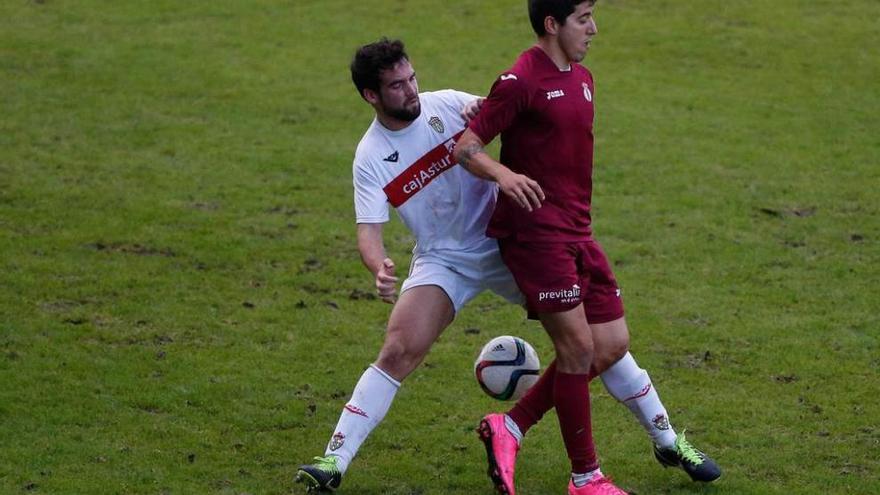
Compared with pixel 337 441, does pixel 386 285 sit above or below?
above

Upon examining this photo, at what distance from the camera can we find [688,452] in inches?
285

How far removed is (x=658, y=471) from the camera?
7.52m

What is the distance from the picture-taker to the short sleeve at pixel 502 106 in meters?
6.60

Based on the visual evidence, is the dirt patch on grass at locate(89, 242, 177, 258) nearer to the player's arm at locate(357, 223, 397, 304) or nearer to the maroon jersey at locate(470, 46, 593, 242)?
the player's arm at locate(357, 223, 397, 304)

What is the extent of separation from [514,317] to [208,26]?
10.0 meters

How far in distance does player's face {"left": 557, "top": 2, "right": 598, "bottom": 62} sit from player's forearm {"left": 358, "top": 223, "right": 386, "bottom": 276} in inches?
52.8

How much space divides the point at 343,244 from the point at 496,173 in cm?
551

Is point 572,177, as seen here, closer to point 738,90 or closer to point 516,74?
point 516,74

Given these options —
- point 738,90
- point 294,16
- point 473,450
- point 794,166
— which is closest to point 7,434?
point 473,450

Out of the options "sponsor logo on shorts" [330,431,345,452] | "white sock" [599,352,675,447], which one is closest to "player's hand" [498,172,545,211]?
"white sock" [599,352,675,447]

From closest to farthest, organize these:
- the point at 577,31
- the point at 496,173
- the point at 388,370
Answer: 1. the point at 496,173
2. the point at 577,31
3. the point at 388,370

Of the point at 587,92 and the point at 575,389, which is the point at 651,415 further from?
the point at 587,92

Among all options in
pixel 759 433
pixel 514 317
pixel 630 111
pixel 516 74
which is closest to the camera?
pixel 516 74

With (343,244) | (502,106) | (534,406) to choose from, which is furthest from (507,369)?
(343,244)
